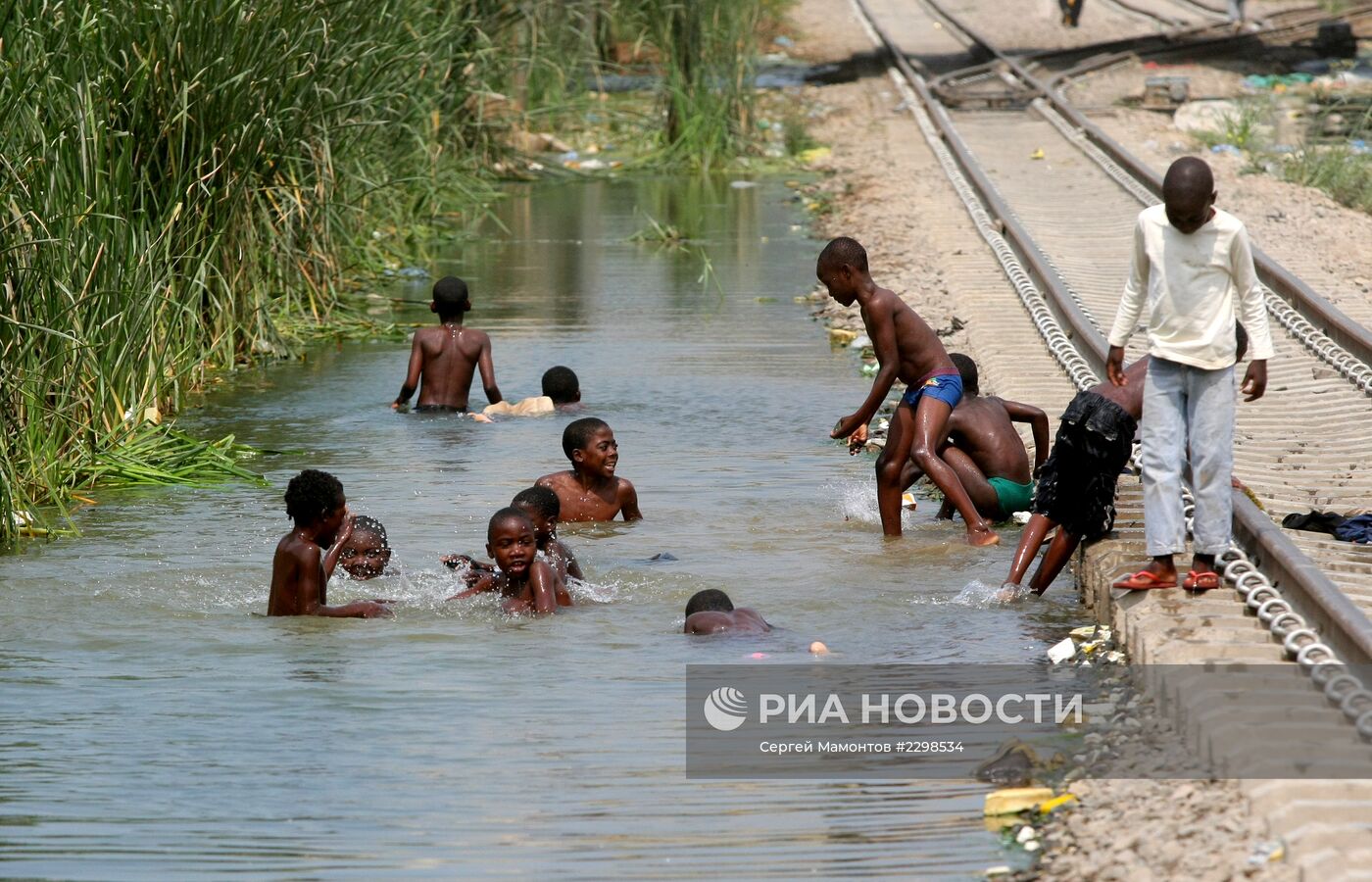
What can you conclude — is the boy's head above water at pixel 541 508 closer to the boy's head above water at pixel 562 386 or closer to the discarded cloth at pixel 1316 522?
the discarded cloth at pixel 1316 522

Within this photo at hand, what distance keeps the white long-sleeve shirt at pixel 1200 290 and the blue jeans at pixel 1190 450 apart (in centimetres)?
8

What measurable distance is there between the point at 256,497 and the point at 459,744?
3812mm

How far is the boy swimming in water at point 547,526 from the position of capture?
24.1 ft

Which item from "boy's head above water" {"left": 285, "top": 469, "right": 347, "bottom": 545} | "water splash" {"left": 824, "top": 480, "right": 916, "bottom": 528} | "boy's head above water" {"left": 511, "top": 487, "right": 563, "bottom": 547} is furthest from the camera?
"water splash" {"left": 824, "top": 480, "right": 916, "bottom": 528}

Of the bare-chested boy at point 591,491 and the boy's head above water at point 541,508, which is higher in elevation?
the boy's head above water at point 541,508

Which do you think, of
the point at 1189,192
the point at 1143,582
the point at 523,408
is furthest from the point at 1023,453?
the point at 523,408

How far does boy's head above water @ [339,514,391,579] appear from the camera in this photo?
24.8 feet

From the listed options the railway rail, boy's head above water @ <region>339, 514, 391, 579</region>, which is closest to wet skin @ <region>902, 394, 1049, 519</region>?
the railway rail

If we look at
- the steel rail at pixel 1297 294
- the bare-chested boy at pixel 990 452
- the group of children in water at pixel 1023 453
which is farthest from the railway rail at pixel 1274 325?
the bare-chested boy at pixel 990 452

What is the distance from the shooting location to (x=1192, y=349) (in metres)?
6.14

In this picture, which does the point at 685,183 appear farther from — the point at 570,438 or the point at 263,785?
the point at 263,785

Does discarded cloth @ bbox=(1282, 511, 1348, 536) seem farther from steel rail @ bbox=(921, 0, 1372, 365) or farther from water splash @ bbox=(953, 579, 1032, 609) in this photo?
steel rail @ bbox=(921, 0, 1372, 365)

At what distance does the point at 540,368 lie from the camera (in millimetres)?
12336

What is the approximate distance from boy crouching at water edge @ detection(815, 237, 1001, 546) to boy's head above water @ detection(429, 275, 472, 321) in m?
3.44
